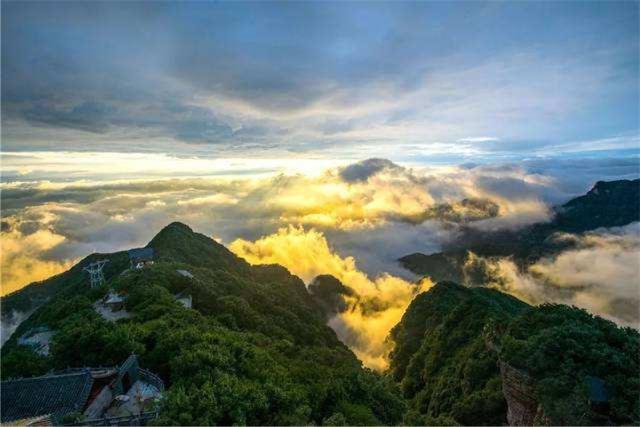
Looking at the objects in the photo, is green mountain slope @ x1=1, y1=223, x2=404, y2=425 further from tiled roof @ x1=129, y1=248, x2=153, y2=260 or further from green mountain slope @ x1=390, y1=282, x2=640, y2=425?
tiled roof @ x1=129, y1=248, x2=153, y2=260

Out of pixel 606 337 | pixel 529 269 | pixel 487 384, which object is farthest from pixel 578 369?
pixel 529 269

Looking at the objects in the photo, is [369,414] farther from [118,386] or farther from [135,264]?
[135,264]

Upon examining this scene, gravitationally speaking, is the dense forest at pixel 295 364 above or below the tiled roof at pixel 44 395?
below

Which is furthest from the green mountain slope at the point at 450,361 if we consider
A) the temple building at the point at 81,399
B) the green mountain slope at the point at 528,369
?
the temple building at the point at 81,399

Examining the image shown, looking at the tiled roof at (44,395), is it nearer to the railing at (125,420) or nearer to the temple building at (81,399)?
the temple building at (81,399)

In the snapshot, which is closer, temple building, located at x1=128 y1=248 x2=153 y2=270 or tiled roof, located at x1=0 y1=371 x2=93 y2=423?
tiled roof, located at x1=0 y1=371 x2=93 y2=423

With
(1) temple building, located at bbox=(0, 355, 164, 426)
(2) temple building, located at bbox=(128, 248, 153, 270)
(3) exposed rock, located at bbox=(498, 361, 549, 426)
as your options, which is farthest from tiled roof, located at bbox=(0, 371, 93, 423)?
(2) temple building, located at bbox=(128, 248, 153, 270)
